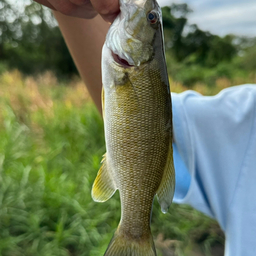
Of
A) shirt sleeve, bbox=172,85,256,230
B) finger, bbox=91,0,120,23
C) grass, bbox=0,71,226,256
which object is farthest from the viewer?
grass, bbox=0,71,226,256

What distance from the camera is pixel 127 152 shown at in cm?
81

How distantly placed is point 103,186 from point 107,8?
57cm

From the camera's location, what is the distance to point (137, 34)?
807 mm

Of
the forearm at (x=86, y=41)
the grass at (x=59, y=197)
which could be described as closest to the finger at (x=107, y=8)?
the forearm at (x=86, y=41)

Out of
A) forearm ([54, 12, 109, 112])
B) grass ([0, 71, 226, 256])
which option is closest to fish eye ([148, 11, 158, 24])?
forearm ([54, 12, 109, 112])

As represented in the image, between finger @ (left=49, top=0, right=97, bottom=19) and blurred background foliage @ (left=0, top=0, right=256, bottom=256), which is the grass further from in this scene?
finger @ (left=49, top=0, right=97, bottom=19)

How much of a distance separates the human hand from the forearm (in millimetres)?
271

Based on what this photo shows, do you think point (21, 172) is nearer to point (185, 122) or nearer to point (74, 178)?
point (74, 178)

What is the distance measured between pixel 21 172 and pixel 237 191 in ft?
6.51

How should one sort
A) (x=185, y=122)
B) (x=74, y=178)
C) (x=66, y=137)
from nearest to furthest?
(x=185, y=122) < (x=74, y=178) < (x=66, y=137)

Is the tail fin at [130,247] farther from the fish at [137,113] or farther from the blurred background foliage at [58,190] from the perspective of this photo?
the blurred background foliage at [58,190]

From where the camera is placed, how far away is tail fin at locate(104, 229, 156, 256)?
0.82 meters

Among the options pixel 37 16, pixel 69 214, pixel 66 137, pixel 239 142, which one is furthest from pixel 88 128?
pixel 37 16

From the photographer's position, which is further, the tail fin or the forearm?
the forearm
